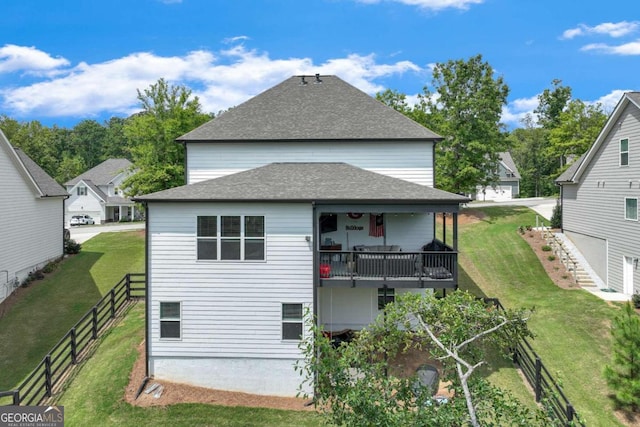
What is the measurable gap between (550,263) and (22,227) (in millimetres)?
30034

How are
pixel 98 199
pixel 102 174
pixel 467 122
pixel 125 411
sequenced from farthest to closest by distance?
pixel 102 174
pixel 98 199
pixel 467 122
pixel 125 411

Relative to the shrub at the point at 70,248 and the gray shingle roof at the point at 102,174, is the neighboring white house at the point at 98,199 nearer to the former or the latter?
the gray shingle roof at the point at 102,174

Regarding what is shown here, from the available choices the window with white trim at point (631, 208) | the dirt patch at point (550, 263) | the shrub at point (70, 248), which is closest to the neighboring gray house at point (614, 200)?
the window with white trim at point (631, 208)

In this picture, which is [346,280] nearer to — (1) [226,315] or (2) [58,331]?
(1) [226,315]

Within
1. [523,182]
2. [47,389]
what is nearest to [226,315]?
[47,389]

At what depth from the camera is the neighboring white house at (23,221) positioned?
62.8 ft

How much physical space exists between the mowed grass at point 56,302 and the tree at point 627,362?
18.8 metres

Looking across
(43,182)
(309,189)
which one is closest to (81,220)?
(43,182)

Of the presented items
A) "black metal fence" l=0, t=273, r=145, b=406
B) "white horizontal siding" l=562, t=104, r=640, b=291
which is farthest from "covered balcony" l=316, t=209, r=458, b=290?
"white horizontal siding" l=562, t=104, r=640, b=291

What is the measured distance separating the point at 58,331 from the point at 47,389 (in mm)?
5275

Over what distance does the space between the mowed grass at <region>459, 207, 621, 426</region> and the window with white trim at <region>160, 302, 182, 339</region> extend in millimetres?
10603

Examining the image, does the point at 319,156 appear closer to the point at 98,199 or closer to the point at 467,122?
the point at 467,122

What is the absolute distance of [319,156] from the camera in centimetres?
1623

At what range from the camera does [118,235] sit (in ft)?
102
